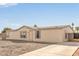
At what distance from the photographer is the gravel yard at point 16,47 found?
233 inches

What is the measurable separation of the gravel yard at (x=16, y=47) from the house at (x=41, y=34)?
2.9 inches

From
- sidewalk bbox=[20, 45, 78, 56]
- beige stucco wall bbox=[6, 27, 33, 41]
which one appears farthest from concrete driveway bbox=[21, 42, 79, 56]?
beige stucco wall bbox=[6, 27, 33, 41]

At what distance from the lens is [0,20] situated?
5945 millimetres

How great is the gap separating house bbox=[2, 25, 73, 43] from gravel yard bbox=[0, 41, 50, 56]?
0.07 m

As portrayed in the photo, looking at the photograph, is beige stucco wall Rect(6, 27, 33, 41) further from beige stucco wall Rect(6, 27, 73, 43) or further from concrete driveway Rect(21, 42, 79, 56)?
concrete driveway Rect(21, 42, 79, 56)

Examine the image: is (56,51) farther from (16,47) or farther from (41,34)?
(16,47)

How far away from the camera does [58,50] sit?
592 centimetres

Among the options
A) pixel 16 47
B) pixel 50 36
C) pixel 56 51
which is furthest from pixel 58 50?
pixel 16 47

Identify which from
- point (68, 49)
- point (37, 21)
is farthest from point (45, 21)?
point (68, 49)

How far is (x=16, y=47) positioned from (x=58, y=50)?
0.61 m

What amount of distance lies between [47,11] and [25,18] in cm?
34

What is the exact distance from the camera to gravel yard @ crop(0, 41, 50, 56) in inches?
233

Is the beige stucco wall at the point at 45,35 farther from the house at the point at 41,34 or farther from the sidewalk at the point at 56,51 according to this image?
the sidewalk at the point at 56,51

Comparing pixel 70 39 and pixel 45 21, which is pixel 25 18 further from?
pixel 70 39
